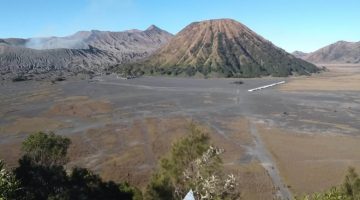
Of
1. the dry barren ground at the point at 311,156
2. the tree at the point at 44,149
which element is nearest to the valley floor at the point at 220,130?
the dry barren ground at the point at 311,156

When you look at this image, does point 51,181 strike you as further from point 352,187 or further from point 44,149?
point 352,187

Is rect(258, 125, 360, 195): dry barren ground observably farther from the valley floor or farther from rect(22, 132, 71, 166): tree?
rect(22, 132, 71, 166): tree

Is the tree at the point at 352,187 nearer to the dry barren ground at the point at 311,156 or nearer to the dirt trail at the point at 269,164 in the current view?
the dirt trail at the point at 269,164

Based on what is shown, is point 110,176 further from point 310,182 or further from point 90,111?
point 90,111

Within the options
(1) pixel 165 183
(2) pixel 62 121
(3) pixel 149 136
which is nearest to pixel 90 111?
(2) pixel 62 121

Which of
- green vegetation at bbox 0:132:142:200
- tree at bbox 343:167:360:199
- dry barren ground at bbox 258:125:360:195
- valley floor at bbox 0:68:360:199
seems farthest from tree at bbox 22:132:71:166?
tree at bbox 343:167:360:199

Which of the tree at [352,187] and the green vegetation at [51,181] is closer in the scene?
the tree at [352,187]
